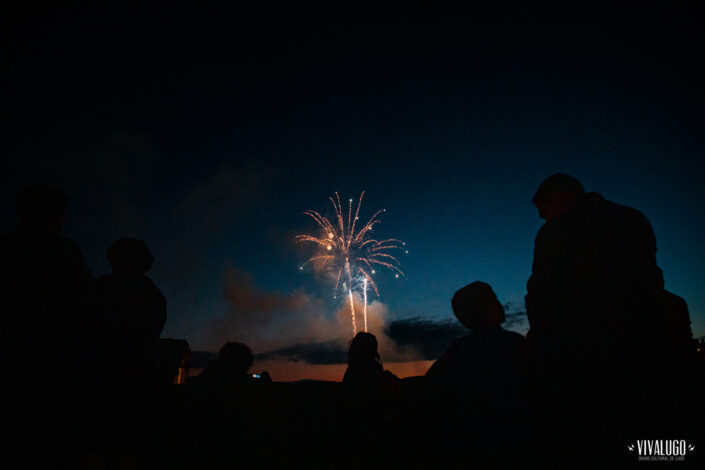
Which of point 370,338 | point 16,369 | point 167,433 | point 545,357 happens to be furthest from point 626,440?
point 16,369

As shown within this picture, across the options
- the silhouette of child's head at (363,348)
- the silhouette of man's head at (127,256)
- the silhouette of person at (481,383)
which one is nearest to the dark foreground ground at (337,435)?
the silhouette of person at (481,383)

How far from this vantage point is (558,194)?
3508 mm

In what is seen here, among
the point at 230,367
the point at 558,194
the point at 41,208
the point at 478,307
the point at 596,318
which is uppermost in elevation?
the point at 558,194

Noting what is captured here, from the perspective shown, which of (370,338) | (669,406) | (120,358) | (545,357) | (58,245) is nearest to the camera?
(669,406)

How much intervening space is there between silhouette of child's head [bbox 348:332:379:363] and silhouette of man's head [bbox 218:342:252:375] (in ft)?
4.44

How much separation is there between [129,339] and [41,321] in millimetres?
1337

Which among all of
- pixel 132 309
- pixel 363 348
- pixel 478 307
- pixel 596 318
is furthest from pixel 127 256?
pixel 596 318

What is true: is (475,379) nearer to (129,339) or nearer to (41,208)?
(129,339)

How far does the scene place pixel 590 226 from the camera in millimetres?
2912

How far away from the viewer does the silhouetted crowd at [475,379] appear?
8.07 ft

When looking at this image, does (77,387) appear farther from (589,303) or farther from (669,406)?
(669,406)

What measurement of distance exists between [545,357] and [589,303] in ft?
1.87

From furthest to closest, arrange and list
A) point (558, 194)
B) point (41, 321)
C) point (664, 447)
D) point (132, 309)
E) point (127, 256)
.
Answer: point (127, 256) < point (132, 309) < point (558, 194) < point (41, 321) < point (664, 447)

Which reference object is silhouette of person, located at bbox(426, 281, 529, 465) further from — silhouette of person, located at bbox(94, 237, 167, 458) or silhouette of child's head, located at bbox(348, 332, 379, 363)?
silhouette of person, located at bbox(94, 237, 167, 458)
